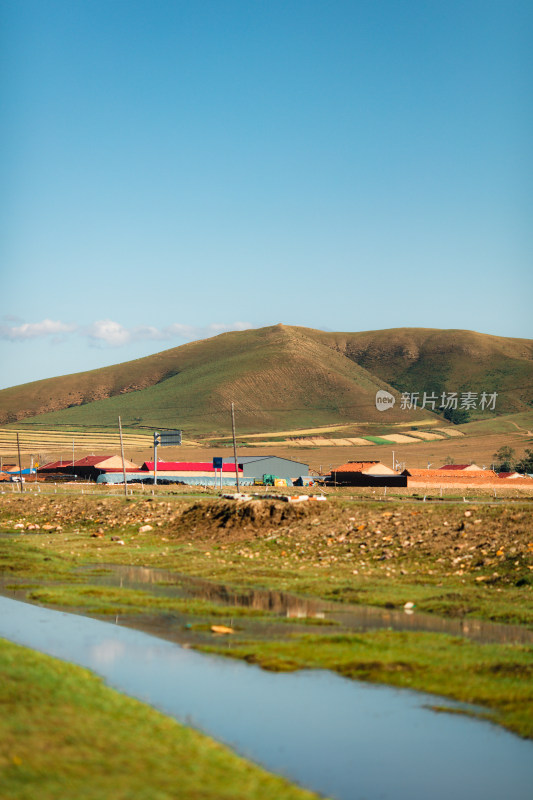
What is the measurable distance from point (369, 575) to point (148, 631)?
13873mm

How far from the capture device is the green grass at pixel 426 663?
1789cm

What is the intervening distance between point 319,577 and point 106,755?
23.7 meters

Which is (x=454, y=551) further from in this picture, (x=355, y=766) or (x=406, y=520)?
(x=355, y=766)

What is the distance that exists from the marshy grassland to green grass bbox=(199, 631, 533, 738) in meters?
0.05

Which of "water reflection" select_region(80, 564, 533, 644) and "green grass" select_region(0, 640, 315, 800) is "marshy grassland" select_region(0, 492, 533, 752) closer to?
"water reflection" select_region(80, 564, 533, 644)

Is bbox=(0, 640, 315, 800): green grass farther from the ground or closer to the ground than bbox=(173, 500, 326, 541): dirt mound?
farther from the ground

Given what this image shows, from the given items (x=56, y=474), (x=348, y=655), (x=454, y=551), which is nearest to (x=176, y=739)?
(x=348, y=655)

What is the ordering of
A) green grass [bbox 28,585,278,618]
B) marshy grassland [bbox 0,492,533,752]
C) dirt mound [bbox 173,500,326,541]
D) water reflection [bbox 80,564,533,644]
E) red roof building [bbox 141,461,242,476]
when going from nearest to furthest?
marshy grassland [bbox 0,492,533,752]
water reflection [bbox 80,564,533,644]
green grass [bbox 28,585,278,618]
dirt mound [bbox 173,500,326,541]
red roof building [bbox 141,461,242,476]

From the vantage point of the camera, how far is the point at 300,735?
16.1 metres

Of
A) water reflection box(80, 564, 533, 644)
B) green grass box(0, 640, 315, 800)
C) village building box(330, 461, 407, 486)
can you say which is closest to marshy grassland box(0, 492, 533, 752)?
water reflection box(80, 564, 533, 644)

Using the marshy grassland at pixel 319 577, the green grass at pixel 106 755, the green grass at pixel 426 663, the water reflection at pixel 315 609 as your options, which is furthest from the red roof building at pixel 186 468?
the green grass at pixel 106 755

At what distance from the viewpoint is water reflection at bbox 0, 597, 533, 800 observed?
13.8 m

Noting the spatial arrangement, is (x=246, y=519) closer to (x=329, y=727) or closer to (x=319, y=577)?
(x=319, y=577)

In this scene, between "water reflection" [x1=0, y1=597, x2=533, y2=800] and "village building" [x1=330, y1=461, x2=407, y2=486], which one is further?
"village building" [x1=330, y1=461, x2=407, y2=486]
